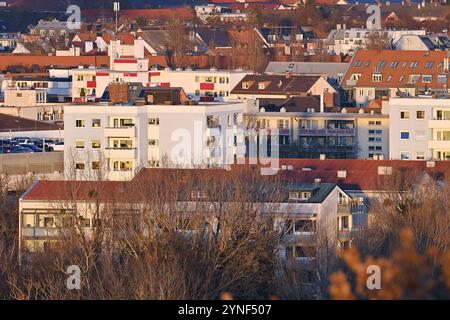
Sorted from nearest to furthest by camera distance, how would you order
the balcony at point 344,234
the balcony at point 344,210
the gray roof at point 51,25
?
the balcony at point 344,234 < the balcony at point 344,210 < the gray roof at point 51,25

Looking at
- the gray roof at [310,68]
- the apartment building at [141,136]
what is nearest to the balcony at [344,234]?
the apartment building at [141,136]

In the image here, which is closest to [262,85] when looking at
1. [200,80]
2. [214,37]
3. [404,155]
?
[200,80]

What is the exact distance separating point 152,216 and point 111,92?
985 centimetres

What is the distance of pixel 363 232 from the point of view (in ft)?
56.1

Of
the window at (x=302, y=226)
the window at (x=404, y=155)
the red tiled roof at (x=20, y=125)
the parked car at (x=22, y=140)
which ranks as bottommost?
the window at (x=302, y=226)

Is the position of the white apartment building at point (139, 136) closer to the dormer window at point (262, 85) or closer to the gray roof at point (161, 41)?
the dormer window at point (262, 85)

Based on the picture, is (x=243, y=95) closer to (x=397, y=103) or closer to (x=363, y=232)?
(x=397, y=103)

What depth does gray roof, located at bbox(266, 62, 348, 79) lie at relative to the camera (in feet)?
137

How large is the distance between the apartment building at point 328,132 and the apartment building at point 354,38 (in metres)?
15.7

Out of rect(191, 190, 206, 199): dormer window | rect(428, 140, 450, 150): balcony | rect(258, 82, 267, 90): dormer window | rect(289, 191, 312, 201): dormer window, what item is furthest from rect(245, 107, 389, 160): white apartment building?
rect(191, 190, 206, 199): dormer window

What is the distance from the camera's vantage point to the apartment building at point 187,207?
17.2m

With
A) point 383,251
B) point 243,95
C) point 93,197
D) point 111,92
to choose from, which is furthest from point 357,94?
point 383,251

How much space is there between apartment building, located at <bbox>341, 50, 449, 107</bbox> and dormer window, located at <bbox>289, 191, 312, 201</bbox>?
19.1 metres

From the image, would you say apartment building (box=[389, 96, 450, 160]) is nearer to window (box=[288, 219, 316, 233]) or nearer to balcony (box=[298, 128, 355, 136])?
balcony (box=[298, 128, 355, 136])
